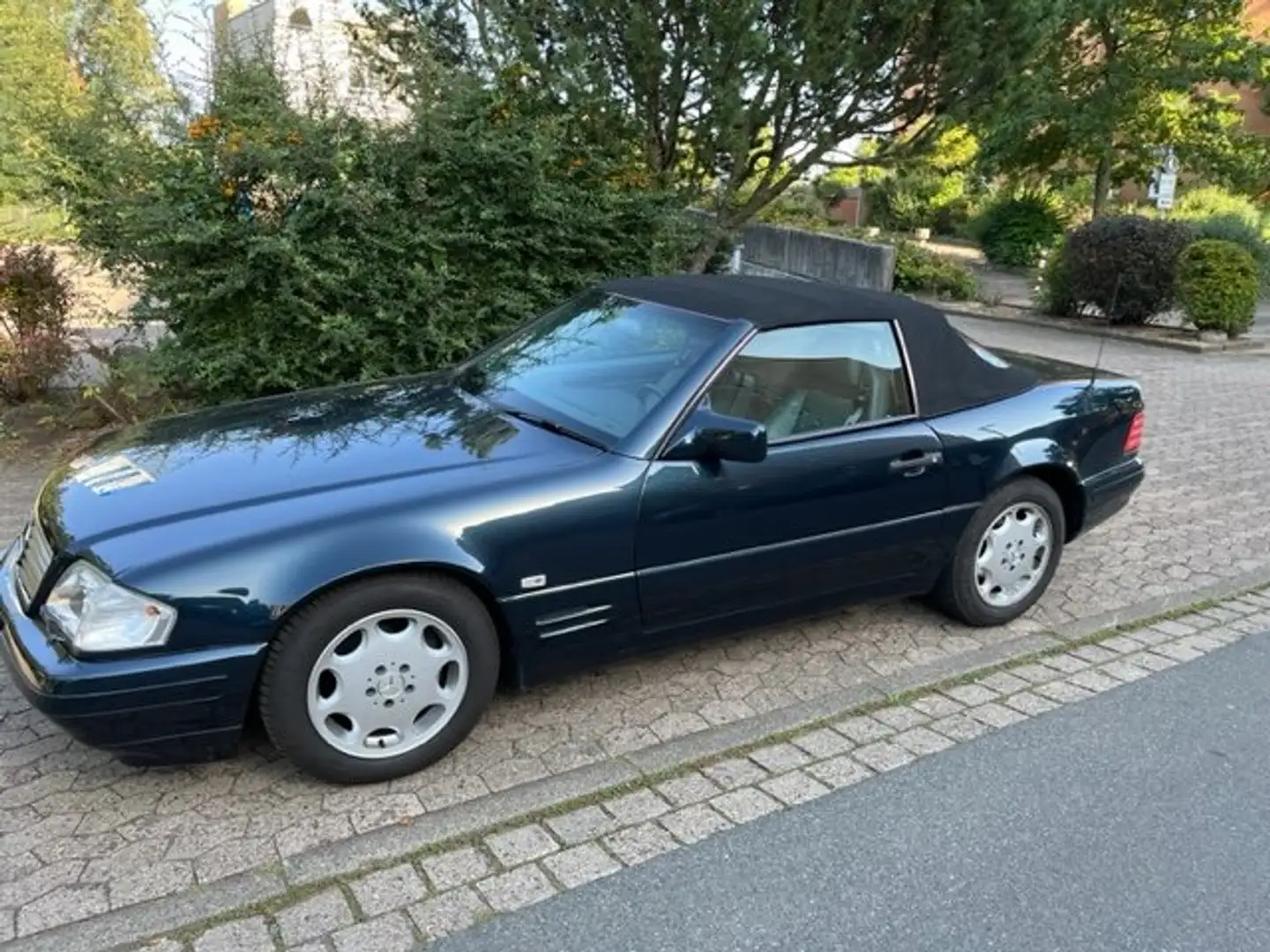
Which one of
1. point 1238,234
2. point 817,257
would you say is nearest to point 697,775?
point 817,257

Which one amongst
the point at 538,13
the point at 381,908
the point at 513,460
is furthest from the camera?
A: the point at 538,13

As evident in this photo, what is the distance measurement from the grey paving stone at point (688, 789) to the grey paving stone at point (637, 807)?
0.11 ft

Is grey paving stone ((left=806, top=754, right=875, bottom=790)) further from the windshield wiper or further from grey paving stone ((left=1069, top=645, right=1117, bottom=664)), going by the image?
grey paving stone ((left=1069, top=645, right=1117, bottom=664))

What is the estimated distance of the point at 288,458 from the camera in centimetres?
303

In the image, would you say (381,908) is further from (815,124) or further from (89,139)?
(815,124)

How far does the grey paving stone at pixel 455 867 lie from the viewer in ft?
7.99

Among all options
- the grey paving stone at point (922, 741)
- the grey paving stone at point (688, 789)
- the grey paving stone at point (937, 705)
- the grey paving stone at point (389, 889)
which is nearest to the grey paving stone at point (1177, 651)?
the grey paving stone at point (937, 705)

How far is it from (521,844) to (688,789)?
0.56 meters

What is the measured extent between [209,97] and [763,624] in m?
5.21

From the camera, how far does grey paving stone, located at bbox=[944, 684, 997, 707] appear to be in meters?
3.50

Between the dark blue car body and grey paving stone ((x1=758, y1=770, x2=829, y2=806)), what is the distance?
0.58 meters

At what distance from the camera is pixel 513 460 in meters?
3.02

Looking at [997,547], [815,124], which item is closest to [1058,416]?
[997,547]

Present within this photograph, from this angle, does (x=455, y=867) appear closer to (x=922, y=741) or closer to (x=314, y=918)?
(x=314, y=918)
